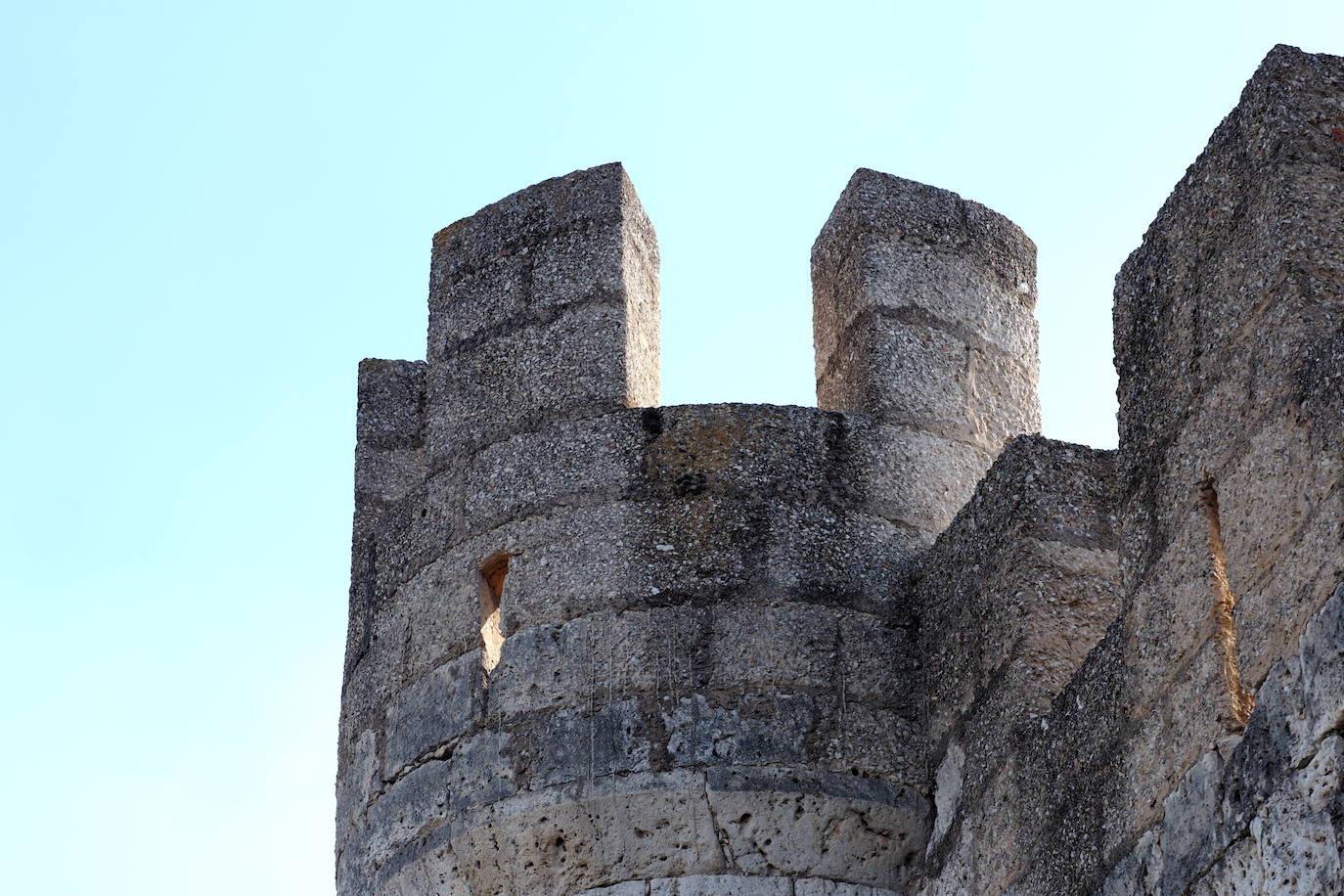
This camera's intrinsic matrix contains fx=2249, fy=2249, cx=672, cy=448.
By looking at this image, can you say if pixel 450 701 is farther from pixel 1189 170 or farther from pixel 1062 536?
pixel 1189 170

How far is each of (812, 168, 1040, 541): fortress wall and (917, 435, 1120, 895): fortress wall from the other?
83cm

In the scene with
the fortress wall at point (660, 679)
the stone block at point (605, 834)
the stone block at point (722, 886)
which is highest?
the fortress wall at point (660, 679)

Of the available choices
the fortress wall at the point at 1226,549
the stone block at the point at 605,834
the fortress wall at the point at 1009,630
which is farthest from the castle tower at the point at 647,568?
the fortress wall at the point at 1226,549

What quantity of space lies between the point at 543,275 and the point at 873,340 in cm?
117

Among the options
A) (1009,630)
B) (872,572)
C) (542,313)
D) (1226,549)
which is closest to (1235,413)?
(1226,549)

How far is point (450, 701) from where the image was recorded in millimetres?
7086

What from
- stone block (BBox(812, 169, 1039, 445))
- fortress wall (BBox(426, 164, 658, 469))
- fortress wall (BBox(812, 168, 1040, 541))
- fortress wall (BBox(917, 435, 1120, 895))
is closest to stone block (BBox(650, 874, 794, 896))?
fortress wall (BBox(917, 435, 1120, 895))

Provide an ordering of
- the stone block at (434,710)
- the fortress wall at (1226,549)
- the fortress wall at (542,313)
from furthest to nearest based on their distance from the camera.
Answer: the fortress wall at (542,313)
the stone block at (434,710)
the fortress wall at (1226,549)

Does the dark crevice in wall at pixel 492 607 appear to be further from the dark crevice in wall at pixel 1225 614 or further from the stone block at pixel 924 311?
the dark crevice in wall at pixel 1225 614

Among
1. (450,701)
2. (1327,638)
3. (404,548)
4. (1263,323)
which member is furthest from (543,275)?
(1327,638)

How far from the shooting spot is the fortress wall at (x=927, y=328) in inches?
299

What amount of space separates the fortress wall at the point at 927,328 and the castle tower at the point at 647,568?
0.04ft

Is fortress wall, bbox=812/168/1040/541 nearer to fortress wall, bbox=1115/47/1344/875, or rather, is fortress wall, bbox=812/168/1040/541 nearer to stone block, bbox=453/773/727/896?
stone block, bbox=453/773/727/896

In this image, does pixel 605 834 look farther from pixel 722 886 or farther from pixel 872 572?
pixel 872 572
